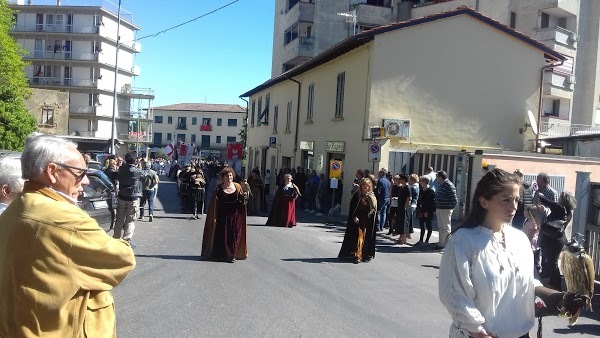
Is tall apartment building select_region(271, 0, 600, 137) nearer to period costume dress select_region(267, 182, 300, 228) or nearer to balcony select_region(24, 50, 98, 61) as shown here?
period costume dress select_region(267, 182, 300, 228)

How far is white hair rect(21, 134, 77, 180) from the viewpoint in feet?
8.45

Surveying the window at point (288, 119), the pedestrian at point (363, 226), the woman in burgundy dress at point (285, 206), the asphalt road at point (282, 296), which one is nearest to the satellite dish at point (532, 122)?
the woman in burgundy dress at point (285, 206)

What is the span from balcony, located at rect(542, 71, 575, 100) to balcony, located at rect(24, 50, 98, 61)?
51419 millimetres

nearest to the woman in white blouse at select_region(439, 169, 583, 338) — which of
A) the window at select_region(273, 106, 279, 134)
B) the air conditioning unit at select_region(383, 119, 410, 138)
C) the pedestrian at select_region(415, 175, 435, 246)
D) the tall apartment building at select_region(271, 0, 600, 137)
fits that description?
the pedestrian at select_region(415, 175, 435, 246)

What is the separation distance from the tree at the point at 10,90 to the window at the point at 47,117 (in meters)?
16.5

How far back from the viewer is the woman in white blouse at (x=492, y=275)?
3008 millimetres

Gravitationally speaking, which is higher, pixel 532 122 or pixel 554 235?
pixel 532 122

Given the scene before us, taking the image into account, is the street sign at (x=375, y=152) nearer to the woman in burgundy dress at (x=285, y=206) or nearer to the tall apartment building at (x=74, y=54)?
the woman in burgundy dress at (x=285, y=206)

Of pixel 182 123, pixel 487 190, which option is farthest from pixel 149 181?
pixel 182 123

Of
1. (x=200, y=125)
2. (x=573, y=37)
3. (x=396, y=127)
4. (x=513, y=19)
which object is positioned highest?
(x=513, y=19)

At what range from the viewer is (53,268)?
2348 mm

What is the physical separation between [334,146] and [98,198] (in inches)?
529

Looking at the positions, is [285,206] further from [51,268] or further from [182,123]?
[182,123]

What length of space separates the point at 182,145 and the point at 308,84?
14.1 meters
